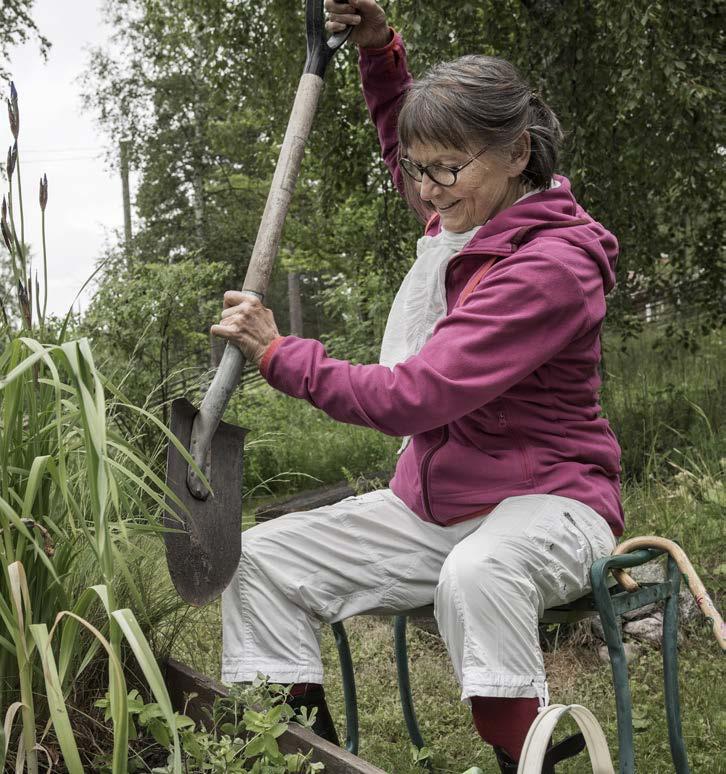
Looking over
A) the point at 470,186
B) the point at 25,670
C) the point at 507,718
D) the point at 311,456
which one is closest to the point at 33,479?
the point at 25,670

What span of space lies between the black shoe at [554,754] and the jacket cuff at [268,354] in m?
0.81

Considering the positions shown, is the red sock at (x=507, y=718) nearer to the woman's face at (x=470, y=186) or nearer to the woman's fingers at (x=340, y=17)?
the woman's face at (x=470, y=186)

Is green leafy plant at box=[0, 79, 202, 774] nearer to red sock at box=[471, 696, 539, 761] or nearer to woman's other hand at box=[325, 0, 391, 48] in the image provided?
red sock at box=[471, 696, 539, 761]

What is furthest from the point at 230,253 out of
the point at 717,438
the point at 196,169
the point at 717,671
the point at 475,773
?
the point at 475,773

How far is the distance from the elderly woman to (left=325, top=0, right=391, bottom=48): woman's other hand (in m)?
0.52

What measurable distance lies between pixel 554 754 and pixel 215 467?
853 millimetres

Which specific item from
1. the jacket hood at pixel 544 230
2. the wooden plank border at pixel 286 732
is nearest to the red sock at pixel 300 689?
the wooden plank border at pixel 286 732

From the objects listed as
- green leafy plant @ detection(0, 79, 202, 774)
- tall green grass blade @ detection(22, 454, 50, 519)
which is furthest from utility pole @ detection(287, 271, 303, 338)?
tall green grass blade @ detection(22, 454, 50, 519)

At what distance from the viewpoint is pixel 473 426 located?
1801 millimetres

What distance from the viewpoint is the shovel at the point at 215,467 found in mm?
1729

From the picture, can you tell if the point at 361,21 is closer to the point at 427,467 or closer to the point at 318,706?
the point at 427,467

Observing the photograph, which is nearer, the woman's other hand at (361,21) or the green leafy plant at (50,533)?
the green leafy plant at (50,533)

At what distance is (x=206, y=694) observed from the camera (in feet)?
5.57

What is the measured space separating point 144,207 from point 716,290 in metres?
18.4
